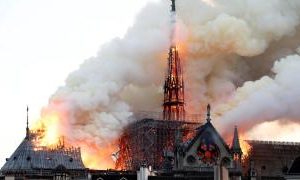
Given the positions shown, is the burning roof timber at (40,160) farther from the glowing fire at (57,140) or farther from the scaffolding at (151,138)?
the scaffolding at (151,138)

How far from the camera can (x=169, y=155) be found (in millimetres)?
107312

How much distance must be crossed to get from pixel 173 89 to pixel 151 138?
54.2 feet

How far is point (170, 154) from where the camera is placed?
107688mm

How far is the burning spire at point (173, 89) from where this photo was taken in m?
124

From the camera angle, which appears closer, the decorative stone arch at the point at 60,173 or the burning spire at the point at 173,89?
the decorative stone arch at the point at 60,173

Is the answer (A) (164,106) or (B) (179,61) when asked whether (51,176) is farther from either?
(B) (179,61)

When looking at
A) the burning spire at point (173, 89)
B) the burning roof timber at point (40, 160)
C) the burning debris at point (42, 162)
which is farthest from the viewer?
the burning spire at point (173, 89)

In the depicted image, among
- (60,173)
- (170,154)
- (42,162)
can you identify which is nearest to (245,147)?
(170,154)

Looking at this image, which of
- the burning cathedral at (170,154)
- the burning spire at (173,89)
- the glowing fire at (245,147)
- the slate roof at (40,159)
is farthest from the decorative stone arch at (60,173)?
the glowing fire at (245,147)

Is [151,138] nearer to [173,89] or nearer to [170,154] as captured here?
[170,154]

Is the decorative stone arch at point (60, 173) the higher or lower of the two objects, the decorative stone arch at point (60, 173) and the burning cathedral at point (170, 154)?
the lower

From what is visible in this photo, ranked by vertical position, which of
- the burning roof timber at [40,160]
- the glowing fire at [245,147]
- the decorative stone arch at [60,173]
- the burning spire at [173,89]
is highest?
the burning spire at [173,89]

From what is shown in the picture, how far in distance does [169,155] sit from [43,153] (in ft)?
65.4

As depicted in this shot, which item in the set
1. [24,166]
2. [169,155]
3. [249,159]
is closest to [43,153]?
[24,166]
